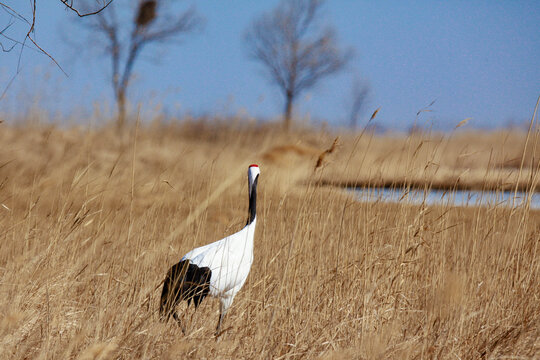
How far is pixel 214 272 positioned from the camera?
2.75m

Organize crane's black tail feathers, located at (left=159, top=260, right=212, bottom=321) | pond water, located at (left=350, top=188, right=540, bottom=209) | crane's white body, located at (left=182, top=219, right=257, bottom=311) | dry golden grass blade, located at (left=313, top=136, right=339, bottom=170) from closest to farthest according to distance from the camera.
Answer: dry golden grass blade, located at (left=313, top=136, right=339, bottom=170), crane's black tail feathers, located at (left=159, top=260, right=212, bottom=321), crane's white body, located at (left=182, top=219, right=257, bottom=311), pond water, located at (left=350, top=188, right=540, bottom=209)

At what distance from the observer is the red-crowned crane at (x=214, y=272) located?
2652 millimetres

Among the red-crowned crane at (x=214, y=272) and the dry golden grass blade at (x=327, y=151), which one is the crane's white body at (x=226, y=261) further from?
the dry golden grass blade at (x=327, y=151)

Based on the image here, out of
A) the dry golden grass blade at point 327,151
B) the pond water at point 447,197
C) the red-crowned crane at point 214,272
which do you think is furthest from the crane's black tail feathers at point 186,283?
the pond water at point 447,197

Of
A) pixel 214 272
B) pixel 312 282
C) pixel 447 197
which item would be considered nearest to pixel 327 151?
pixel 312 282

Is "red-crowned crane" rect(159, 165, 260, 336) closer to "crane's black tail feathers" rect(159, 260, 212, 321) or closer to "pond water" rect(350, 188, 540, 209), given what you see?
"crane's black tail feathers" rect(159, 260, 212, 321)

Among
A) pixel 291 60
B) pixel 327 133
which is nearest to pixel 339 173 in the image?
pixel 327 133

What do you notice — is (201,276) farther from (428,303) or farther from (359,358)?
(428,303)

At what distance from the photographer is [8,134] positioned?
23.1 ft

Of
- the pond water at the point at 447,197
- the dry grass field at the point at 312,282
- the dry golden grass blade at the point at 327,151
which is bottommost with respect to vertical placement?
the dry grass field at the point at 312,282

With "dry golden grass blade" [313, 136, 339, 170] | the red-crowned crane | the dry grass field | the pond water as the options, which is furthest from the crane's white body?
the pond water

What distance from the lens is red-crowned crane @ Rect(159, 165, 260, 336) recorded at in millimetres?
2652

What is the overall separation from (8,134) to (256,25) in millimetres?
17914

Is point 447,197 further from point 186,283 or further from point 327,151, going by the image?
point 186,283
